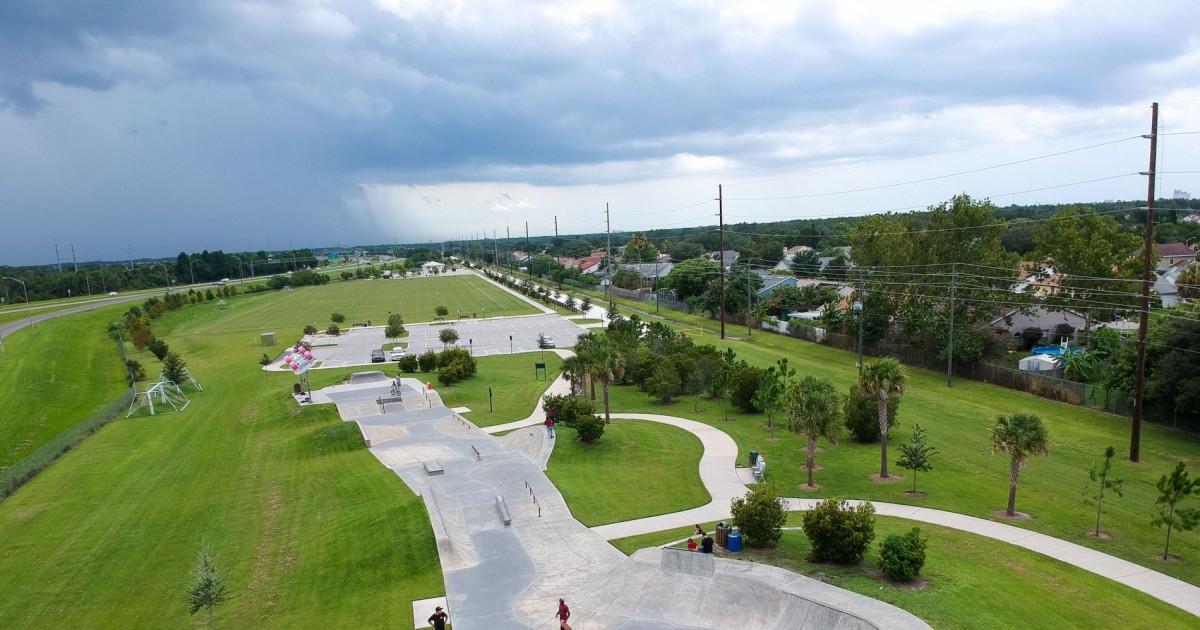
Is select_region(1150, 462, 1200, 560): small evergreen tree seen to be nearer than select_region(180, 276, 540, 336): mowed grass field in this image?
Yes

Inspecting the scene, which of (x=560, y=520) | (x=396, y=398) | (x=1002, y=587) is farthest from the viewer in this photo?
(x=396, y=398)

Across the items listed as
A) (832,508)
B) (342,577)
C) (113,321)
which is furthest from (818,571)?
(113,321)

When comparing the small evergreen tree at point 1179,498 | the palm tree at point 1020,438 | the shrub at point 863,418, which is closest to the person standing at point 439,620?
the palm tree at point 1020,438

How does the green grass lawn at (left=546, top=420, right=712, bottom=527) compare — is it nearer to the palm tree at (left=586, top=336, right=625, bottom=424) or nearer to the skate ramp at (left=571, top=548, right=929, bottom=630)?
the palm tree at (left=586, top=336, right=625, bottom=424)

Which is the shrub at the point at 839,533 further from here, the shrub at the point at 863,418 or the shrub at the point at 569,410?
the shrub at the point at 569,410

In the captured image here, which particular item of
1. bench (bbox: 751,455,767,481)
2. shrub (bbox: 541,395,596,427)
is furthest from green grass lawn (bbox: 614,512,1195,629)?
shrub (bbox: 541,395,596,427)

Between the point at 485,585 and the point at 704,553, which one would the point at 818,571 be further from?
the point at 485,585
